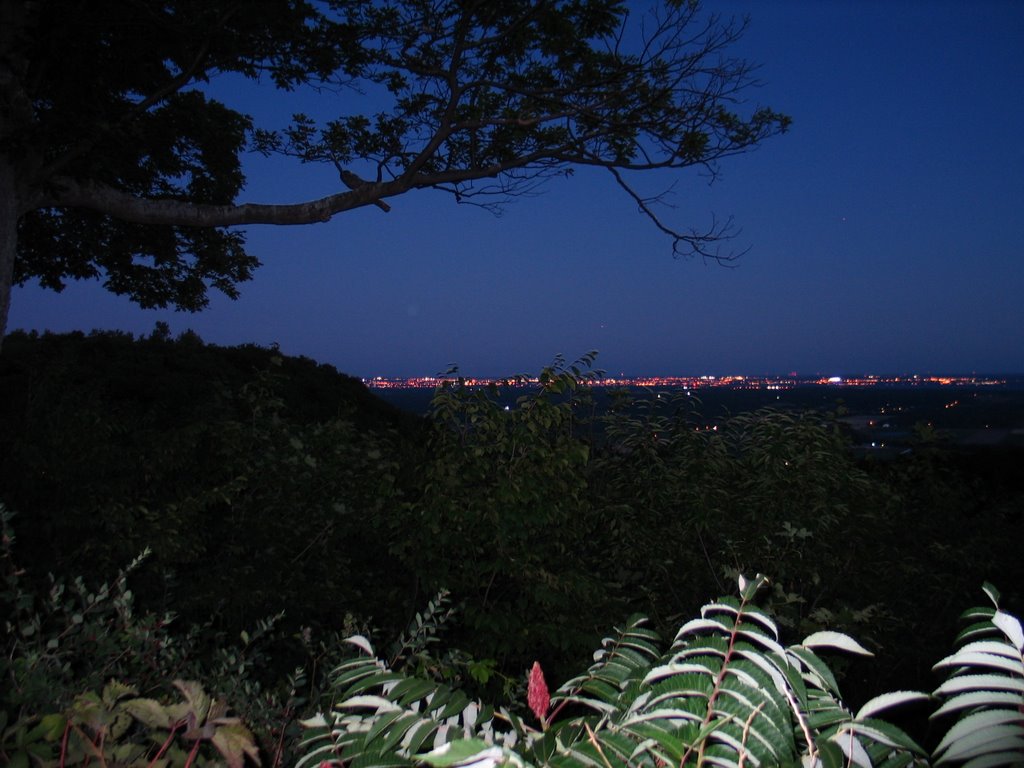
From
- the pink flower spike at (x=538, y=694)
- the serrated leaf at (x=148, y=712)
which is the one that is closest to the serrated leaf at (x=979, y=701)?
the pink flower spike at (x=538, y=694)

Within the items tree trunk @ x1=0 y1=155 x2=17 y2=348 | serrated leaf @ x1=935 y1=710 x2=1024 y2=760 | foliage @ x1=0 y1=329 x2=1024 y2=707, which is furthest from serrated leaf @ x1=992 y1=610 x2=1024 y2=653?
tree trunk @ x1=0 y1=155 x2=17 y2=348

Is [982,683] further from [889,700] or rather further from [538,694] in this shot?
[538,694]

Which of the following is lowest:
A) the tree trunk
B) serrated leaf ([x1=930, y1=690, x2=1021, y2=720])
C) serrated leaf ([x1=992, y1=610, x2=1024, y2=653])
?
serrated leaf ([x1=930, y1=690, x2=1021, y2=720])

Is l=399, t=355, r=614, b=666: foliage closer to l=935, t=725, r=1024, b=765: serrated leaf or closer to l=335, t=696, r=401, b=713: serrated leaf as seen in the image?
l=335, t=696, r=401, b=713: serrated leaf

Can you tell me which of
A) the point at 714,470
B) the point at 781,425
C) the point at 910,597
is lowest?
the point at 910,597

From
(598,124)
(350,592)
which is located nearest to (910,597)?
(350,592)

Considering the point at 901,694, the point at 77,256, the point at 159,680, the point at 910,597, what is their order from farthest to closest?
the point at 77,256, the point at 910,597, the point at 159,680, the point at 901,694

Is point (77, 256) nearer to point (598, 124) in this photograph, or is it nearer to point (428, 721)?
point (598, 124)

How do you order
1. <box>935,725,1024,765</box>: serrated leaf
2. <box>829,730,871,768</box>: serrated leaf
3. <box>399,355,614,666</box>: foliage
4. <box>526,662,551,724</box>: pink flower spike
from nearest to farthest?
<box>935,725,1024,765</box>: serrated leaf, <box>829,730,871,768</box>: serrated leaf, <box>526,662,551,724</box>: pink flower spike, <box>399,355,614,666</box>: foliage

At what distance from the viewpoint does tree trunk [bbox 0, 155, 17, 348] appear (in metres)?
6.00

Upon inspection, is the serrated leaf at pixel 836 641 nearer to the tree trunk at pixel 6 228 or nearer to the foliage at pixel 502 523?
the foliage at pixel 502 523

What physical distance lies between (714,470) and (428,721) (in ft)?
12.8

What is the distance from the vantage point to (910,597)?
510 centimetres

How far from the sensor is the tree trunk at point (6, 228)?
6.00 metres
